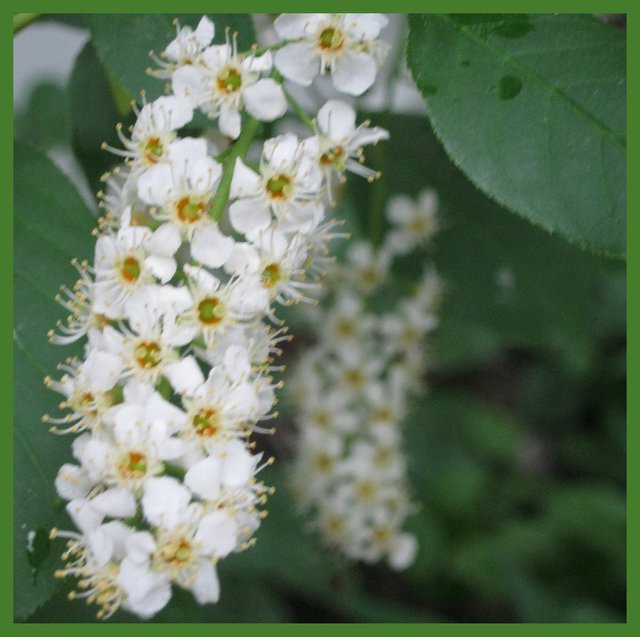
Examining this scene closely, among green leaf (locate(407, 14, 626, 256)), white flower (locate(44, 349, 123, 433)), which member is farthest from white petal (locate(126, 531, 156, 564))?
green leaf (locate(407, 14, 626, 256))

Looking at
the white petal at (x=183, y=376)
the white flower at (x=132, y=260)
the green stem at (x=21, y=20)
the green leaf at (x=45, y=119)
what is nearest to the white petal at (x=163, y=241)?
the white flower at (x=132, y=260)

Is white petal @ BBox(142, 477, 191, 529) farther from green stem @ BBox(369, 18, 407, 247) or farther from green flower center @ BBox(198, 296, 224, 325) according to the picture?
green stem @ BBox(369, 18, 407, 247)

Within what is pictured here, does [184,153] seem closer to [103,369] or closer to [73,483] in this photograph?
[103,369]

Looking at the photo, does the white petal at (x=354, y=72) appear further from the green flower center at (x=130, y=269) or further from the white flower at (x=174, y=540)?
the white flower at (x=174, y=540)

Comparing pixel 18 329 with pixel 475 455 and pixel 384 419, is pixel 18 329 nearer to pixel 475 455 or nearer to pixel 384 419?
pixel 384 419

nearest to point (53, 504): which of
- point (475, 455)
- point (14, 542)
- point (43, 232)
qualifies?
point (14, 542)

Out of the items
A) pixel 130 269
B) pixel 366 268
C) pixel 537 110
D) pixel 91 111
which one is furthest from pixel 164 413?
pixel 366 268
